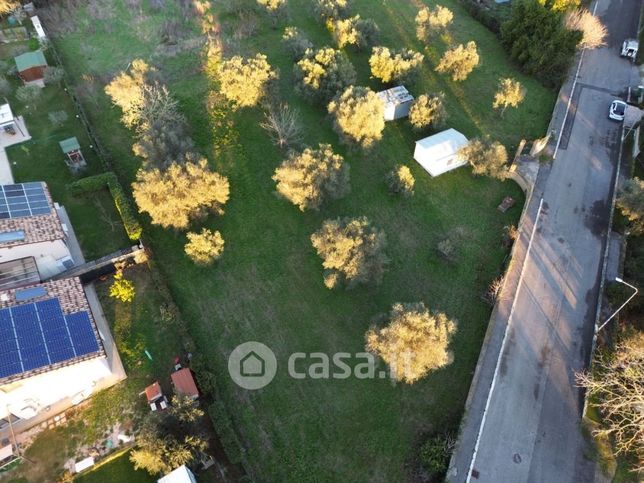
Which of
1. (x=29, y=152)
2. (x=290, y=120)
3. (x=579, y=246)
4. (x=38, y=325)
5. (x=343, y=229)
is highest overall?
(x=29, y=152)

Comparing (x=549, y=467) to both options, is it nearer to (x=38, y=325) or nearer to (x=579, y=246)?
(x=579, y=246)

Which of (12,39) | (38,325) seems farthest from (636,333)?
(12,39)

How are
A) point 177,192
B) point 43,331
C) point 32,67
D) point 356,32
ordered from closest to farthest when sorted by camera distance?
1. point 43,331
2. point 177,192
3. point 32,67
4. point 356,32

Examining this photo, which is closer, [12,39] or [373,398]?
[373,398]

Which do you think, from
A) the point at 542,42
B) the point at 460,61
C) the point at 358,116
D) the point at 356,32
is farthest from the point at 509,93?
the point at 356,32

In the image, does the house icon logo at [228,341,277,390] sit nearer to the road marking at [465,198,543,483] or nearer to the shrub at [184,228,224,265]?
the shrub at [184,228,224,265]

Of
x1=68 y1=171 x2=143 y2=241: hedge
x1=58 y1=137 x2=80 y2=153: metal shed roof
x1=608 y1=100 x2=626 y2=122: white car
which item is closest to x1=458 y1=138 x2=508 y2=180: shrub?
x1=608 y1=100 x2=626 y2=122: white car

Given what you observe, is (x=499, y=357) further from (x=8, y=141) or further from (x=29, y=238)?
(x=8, y=141)
